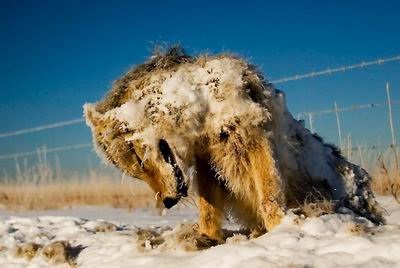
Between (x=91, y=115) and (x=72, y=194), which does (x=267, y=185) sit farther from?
(x=72, y=194)

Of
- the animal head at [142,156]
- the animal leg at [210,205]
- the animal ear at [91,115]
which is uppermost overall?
the animal ear at [91,115]

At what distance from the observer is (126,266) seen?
11.1 feet

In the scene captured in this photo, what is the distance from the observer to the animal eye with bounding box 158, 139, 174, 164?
3480 millimetres

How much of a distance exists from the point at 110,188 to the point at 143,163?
8.58 m

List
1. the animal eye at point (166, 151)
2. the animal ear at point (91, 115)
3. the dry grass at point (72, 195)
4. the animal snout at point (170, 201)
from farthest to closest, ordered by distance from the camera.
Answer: the dry grass at point (72, 195) < the animal ear at point (91, 115) < the animal snout at point (170, 201) < the animal eye at point (166, 151)

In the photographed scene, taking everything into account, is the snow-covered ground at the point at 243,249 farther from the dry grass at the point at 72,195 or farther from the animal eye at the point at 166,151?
the dry grass at the point at 72,195

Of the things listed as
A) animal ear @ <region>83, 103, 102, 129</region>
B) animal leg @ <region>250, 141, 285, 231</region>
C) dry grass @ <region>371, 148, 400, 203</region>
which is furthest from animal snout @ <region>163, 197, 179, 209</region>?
dry grass @ <region>371, 148, 400, 203</region>

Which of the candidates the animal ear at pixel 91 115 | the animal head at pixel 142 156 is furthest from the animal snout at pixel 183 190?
the animal ear at pixel 91 115

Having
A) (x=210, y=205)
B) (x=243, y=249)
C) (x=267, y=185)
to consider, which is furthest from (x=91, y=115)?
(x=243, y=249)

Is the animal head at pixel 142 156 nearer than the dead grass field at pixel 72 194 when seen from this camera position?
Yes

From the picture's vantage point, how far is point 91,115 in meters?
3.71

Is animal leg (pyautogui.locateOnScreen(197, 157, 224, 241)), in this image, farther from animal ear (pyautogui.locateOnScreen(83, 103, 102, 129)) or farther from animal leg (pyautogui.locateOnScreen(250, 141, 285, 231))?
animal ear (pyautogui.locateOnScreen(83, 103, 102, 129))

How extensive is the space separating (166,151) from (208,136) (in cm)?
26

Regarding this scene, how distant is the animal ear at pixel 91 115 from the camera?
370 centimetres
